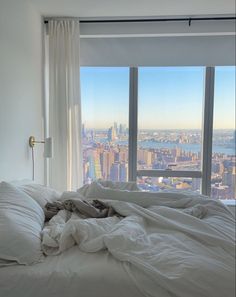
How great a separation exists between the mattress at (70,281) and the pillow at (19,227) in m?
0.06

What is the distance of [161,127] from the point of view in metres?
3.72

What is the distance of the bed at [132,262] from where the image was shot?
1.34 metres

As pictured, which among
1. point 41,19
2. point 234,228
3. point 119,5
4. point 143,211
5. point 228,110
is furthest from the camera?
point 228,110

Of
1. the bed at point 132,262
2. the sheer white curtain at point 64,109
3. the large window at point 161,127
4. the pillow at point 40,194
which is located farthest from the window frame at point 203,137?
the bed at point 132,262

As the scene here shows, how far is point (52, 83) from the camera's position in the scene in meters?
3.44

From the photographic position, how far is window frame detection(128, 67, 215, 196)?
361cm

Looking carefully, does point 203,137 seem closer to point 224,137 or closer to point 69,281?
point 224,137

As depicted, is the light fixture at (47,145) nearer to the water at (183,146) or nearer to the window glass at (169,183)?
the water at (183,146)

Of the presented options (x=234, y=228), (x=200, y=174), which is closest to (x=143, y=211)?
(x=234, y=228)

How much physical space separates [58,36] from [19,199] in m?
2.21

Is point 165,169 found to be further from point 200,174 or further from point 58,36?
point 58,36

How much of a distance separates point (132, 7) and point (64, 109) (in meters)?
1.28

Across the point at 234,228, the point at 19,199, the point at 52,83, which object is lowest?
the point at 234,228

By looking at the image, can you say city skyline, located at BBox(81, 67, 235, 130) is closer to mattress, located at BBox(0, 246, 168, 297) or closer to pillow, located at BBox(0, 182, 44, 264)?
pillow, located at BBox(0, 182, 44, 264)
